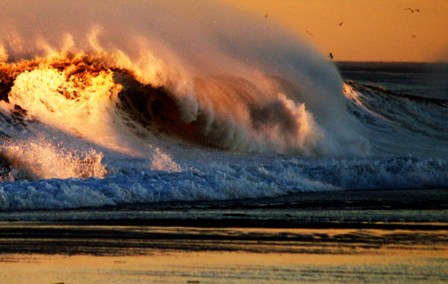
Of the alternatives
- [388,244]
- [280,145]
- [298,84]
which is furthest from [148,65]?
[388,244]

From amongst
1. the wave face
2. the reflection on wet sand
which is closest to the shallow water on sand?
the reflection on wet sand

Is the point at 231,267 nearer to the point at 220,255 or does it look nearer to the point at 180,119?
the point at 220,255

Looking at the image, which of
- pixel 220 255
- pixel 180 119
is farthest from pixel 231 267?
pixel 180 119

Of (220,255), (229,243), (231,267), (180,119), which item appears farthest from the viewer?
(180,119)

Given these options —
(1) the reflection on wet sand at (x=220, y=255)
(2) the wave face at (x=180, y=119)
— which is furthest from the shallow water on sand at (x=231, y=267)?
(2) the wave face at (x=180, y=119)

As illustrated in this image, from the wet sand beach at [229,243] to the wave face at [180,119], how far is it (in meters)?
1.79

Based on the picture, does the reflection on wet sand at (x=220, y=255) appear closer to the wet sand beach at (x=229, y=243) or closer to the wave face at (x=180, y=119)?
the wet sand beach at (x=229, y=243)

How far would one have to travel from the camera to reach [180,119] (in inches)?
1203

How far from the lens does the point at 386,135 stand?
36250 mm

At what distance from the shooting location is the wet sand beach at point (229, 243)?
1441 centimetres

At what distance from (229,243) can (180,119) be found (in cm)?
1421

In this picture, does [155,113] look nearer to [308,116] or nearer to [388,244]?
[308,116]

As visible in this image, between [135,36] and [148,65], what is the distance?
1276 mm

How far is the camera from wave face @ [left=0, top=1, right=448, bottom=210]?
23.1 metres
